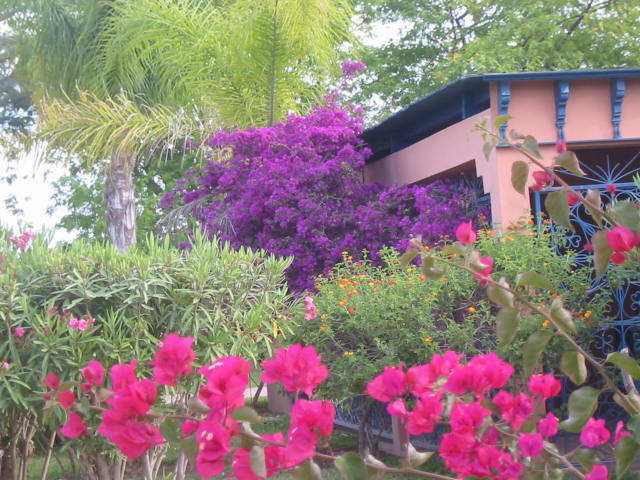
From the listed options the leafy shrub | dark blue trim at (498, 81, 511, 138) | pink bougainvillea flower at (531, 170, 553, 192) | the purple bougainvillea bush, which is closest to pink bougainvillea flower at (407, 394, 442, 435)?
pink bougainvillea flower at (531, 170, 553, 192)

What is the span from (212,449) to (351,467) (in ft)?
0.92

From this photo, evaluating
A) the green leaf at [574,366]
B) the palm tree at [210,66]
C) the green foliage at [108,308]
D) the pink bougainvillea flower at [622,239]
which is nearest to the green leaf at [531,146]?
the pink bougainvillea flower at [622,239]

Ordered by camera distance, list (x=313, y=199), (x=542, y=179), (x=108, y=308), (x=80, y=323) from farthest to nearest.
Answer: (x=313, y=199)
(x=108, y=308)
(x=80, y=323)
(x=542, y=179)

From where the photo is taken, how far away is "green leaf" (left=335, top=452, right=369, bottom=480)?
1.56 m

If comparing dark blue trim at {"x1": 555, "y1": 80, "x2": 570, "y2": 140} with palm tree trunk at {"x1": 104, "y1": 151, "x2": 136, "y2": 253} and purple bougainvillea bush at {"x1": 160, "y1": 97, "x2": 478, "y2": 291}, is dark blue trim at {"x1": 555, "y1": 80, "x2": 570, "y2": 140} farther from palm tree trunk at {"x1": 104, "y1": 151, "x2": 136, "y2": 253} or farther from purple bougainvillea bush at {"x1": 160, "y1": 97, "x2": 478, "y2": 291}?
palm tree trunk at {"x1": 104, "y1": 151, "x2": 136, "y2": 253}

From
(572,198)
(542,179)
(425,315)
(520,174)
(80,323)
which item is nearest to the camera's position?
(520,174)

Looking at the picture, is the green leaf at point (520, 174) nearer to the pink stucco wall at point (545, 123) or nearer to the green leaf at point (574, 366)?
the green leaf at point (574, 366)

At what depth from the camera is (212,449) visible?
1.49 metres

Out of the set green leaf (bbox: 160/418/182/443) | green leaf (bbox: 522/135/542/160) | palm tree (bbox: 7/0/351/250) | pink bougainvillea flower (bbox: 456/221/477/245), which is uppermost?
palm tree (bbox: 7/0/351/250)

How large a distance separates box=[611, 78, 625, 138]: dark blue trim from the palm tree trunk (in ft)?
28.9

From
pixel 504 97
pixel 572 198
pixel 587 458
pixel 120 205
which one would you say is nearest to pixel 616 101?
pixel 504 97

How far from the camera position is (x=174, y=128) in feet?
39.7

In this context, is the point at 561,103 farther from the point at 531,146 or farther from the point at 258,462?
the point at 258,462

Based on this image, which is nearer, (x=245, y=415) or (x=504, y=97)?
(x=245, y=415)
